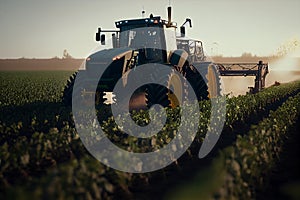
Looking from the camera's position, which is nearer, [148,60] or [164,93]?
[164,93]

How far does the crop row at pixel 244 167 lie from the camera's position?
10.3 feet

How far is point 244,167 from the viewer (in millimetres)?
5336

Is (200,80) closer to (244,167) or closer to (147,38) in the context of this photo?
(147,38)

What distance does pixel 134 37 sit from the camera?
38.8 feet

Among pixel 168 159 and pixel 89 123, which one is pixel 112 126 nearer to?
pixel 89 123

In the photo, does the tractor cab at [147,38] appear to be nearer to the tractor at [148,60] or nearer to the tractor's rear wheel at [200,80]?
the tractor at [148,60]

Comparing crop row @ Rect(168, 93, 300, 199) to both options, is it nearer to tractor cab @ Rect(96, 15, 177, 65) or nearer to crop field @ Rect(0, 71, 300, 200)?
crop field @ Rect(0, 71, 300, 200)

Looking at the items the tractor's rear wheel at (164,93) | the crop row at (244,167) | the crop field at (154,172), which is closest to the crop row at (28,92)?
the tractor's rear wheel at (164,93)

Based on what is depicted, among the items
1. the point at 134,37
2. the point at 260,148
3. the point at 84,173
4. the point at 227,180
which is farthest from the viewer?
the point at 134,37

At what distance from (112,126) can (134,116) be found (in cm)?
89

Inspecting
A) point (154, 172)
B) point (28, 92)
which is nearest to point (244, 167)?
point (154, 172)

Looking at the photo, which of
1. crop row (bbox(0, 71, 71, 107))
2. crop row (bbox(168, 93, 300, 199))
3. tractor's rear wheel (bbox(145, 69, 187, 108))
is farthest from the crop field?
crop row (bbox(0, 71, 71, 107))

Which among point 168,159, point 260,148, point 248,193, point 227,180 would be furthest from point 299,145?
point 227,180

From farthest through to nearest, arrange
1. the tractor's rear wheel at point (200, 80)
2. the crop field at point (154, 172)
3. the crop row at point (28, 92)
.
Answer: the crop row at point (28, 92) < the tractor's rear wheel at point (200, 80) < the crop field at point (154, 172)
